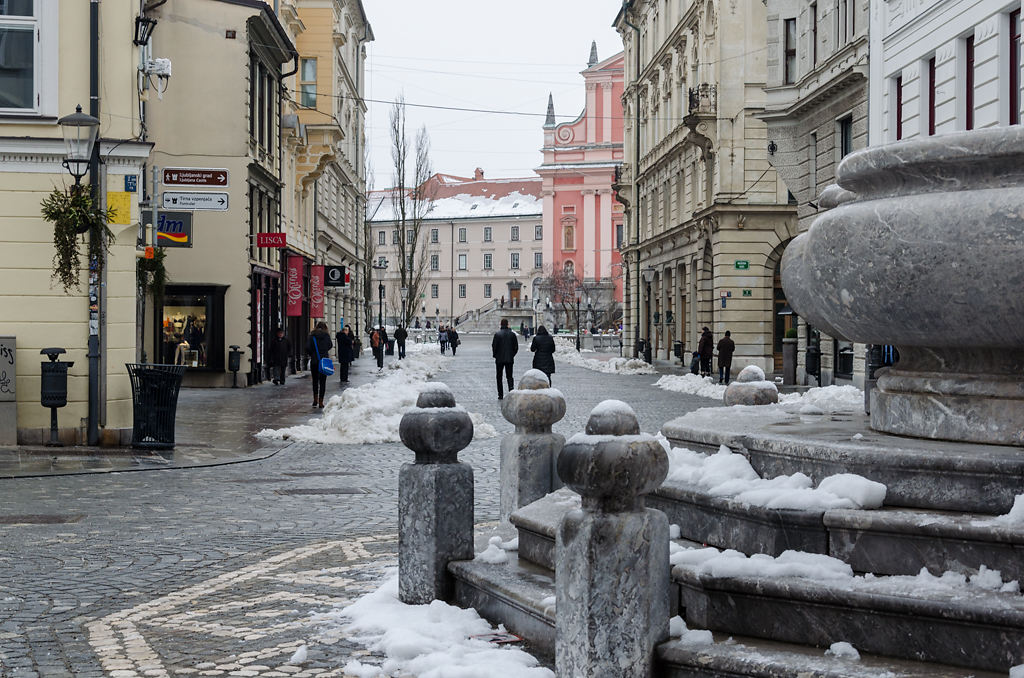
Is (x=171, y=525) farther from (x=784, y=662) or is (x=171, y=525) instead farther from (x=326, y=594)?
(x=784, y=662)

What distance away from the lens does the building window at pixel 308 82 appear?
47303 millimetres

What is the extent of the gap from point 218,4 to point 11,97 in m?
16.5

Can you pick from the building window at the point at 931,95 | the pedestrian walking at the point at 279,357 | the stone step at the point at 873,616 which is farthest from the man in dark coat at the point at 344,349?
the stone step at the point at 873,616

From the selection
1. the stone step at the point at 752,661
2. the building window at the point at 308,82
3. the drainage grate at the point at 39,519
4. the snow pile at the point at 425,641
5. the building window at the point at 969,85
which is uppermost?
the building window at the point at 308,82

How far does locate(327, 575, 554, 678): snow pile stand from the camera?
504cm

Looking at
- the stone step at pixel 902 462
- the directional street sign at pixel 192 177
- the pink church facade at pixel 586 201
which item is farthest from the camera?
the pink church facade at pixel 586 201

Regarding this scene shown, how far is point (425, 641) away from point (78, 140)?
11343 mm

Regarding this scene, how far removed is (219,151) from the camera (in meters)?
31.5

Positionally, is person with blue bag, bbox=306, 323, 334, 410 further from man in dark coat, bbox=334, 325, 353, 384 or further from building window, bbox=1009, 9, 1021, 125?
building window, bbox=1009, 9, 1021, 125

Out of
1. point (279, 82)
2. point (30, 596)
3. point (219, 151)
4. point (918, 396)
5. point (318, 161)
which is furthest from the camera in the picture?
point (318, 161)

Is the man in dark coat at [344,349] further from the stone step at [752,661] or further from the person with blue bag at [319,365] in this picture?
the stone step at [752,661]

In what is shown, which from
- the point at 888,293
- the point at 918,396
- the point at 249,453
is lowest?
the point at 249,453

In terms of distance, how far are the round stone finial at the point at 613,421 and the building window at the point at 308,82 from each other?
43.7m

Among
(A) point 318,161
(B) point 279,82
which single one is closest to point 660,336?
(A) point 318,161
